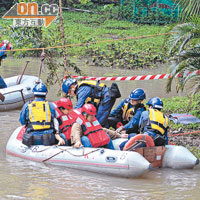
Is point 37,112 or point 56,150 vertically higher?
point 37,112

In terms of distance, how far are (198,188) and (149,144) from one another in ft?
3.41

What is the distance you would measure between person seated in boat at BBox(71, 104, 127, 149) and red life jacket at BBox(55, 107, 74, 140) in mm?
374

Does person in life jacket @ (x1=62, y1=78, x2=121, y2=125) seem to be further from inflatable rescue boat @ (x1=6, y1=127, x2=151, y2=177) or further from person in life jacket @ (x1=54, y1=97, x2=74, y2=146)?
inflatable rescue boat @ (x1=6, y1=127, x2=151, y2=177)

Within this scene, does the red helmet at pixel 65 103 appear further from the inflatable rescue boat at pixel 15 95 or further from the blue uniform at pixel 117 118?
the inflatable rescue boat at pixel 15 95

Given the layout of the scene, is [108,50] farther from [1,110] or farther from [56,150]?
[56,150]

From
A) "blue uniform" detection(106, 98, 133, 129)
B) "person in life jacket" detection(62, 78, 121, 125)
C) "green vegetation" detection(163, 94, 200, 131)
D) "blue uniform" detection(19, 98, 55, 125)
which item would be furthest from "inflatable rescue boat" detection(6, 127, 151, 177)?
"green vegetation" detection(163, 94, 200, 131)

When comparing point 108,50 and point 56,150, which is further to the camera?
point 108,50

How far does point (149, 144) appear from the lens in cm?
795

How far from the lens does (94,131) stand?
8031 millimetres

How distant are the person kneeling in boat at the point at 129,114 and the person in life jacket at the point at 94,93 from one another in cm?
28

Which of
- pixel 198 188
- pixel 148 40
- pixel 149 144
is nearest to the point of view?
pixel 198 188

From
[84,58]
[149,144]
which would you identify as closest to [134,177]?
[149,144]

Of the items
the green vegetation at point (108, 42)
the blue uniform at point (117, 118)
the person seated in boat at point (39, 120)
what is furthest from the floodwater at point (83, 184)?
the green vegetation at point (108, 42)

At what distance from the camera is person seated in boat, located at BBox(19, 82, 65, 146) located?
8305mm
